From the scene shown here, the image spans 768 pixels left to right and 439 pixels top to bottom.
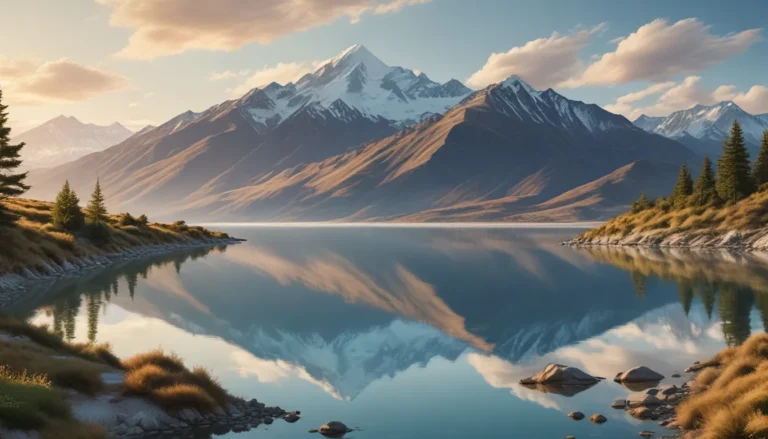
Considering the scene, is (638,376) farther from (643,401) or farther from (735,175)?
(735,175)

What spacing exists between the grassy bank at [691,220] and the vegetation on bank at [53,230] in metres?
94.9

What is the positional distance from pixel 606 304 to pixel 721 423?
3648 cm

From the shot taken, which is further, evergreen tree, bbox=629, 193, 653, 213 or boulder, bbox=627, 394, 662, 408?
evergreen tree, bbox=629, 193, 653, 213

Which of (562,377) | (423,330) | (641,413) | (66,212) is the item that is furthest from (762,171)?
(66,212)

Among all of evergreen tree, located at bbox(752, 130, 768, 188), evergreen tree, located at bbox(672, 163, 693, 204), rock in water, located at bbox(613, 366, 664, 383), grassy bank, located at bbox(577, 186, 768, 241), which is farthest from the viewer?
evergreen tree, located at bbox(672, 163, 693, 204)

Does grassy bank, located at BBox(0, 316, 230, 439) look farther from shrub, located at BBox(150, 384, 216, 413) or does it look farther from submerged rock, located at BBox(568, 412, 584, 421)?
submerged rock, located at BBox(568, 412, 584, 421)

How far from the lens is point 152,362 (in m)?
22.8

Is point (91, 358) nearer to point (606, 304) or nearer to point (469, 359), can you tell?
point (469, 359)

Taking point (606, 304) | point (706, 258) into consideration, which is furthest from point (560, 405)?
point (706, 258)

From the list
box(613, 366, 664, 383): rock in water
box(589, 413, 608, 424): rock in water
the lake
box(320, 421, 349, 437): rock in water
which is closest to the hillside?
the lake

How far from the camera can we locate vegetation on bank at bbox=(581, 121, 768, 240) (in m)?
102

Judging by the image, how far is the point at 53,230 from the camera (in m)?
80.1

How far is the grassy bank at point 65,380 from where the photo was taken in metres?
15.8

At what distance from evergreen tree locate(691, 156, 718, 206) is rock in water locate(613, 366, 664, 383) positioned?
95.7 metres
